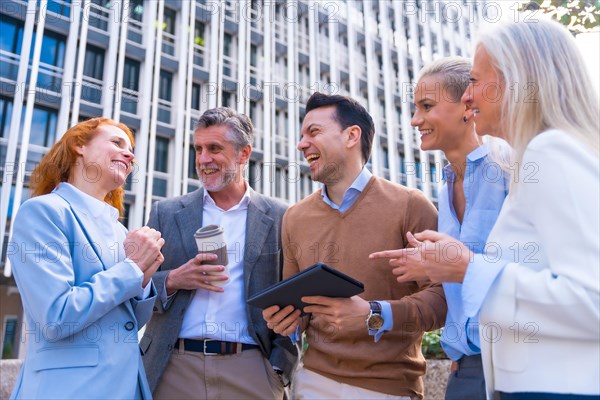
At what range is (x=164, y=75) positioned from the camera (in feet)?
64.0

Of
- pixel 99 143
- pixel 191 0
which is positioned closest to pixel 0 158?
pixel 191 0

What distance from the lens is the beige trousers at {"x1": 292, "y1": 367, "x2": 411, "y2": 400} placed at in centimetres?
257

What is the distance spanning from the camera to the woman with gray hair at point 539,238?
1.48m

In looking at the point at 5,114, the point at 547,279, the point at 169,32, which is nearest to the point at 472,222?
the point at 547,279

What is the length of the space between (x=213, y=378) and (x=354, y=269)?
1061mm

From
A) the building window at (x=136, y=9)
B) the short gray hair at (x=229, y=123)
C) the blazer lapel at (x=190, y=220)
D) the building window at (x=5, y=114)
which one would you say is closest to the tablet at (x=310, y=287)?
the blazer lapel at (x=190, y=220)

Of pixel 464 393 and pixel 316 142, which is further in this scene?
pixel 316 142

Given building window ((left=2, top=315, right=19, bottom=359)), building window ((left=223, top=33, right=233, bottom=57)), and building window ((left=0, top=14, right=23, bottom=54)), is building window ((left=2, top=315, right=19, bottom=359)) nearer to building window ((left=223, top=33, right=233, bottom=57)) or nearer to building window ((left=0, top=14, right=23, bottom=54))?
building window ((left=0, top=14, right=23, bottom=54))

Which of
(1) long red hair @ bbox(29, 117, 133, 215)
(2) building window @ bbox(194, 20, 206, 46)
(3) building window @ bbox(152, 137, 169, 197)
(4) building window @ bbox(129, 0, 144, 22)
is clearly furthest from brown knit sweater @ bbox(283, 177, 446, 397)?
(2) building window @ bbox(194, 20, 206, 46)

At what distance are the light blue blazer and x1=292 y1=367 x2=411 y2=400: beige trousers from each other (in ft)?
2.63

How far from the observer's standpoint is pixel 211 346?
3123 millimetres

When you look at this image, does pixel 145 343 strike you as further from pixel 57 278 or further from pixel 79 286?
pixel 57 278

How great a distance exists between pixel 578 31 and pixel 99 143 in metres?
4.06

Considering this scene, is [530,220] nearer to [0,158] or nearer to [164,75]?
[0,158]
